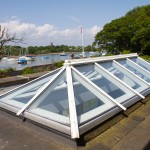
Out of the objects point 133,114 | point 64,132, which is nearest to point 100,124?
point 64,132

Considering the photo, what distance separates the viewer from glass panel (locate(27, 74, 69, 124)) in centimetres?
293

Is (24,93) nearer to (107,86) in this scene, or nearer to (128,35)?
(107,86)

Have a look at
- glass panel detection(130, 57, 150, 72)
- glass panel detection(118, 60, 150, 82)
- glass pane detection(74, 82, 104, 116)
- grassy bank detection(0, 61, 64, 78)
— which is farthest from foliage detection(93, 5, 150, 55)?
glass pane detection(74, 82, 104, 116)

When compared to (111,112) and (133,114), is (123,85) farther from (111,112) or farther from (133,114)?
(111,112)

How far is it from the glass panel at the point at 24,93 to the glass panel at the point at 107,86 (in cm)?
74

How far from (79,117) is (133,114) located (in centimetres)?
136

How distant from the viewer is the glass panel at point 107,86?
3.66m

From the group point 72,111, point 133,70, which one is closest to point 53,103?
point 72,111

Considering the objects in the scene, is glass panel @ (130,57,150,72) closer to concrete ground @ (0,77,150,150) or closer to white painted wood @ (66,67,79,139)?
concrete ground @ (0,77,150,150)

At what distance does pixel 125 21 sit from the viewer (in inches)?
1094

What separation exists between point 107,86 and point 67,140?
5.01 ft

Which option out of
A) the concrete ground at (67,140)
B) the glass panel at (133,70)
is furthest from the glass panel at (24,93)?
the glass panel at (133,70)

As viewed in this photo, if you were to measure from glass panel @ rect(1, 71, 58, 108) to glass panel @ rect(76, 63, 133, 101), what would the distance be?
74 cm

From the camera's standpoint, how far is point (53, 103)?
3303 mm
